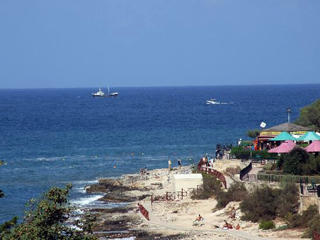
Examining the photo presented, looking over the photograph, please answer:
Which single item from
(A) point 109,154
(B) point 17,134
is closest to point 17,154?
(A) point 109,154

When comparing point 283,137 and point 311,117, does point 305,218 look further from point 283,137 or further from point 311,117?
point 311,117


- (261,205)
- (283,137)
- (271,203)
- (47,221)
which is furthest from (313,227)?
(283,137)

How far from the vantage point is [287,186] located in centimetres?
3266

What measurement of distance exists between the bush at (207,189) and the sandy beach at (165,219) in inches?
19.4

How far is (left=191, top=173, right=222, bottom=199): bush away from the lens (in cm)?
3962

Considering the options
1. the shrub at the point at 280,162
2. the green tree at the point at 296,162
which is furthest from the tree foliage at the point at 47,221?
the shrub at the point at 280,162

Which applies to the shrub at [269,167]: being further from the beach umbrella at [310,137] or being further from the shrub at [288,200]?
the shrub at [288,200]

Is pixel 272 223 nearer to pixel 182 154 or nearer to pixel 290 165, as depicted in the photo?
pixel 290 165

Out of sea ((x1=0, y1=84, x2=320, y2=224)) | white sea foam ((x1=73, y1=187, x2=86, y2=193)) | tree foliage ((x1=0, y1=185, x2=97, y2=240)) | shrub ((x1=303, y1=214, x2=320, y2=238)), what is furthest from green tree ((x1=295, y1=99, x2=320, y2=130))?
tree foliage ((x1=0, y1=185, x2=97, y2=240))

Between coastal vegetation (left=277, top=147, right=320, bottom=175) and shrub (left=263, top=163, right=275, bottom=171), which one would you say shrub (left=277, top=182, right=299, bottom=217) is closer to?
coastal vegetation (left=277, top=147, right=320, bottom=175)

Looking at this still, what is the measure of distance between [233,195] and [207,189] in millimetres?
4208

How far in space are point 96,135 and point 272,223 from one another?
5792cm

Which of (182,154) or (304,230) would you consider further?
(182,154)

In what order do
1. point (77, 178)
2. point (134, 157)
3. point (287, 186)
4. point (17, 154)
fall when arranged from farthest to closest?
point (17, 154) < point (134, 157) < point (77, 178) < point (287, 186)
